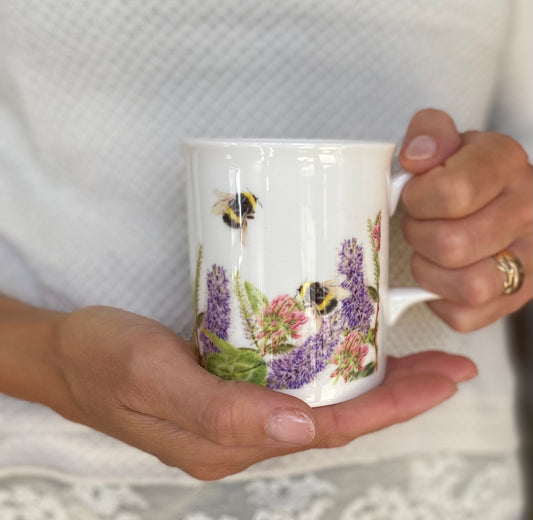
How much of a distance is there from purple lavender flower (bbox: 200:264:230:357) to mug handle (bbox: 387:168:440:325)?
0.19 metres

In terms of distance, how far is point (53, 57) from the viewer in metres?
0.63

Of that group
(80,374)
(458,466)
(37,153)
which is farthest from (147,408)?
(458,466)

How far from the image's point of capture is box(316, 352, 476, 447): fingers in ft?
1.74

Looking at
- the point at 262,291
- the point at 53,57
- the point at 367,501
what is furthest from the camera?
the point at 367,501

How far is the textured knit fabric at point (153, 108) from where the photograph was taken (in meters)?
0.62

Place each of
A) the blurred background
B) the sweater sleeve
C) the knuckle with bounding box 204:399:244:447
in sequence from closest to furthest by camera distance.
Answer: the knuckle with bounding box 204:399:244:447, the sweater sleeve, the blurred background

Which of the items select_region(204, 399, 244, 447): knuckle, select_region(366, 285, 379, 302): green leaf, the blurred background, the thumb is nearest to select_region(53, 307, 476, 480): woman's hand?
select_region(204, 399, 244, 447): knuckle

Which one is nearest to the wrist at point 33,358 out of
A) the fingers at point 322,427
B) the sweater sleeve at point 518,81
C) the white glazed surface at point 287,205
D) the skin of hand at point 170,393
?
the skin of hand at point 170,393

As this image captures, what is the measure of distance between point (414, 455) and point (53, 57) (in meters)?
0.68

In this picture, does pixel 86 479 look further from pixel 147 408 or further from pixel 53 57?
pixel 53 57

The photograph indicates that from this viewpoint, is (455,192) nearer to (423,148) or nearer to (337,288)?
(423,148)

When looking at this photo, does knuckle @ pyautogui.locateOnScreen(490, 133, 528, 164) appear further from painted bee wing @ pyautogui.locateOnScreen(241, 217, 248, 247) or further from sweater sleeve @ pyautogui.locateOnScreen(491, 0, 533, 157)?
painted bee wing @ pyautogui.locateOnScreen(241, 217, 248, 247)

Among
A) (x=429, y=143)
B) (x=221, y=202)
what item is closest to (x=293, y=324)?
(x=221, y=202)

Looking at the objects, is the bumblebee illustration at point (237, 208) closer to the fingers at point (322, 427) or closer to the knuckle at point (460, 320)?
the fingers at point (322, 427)
